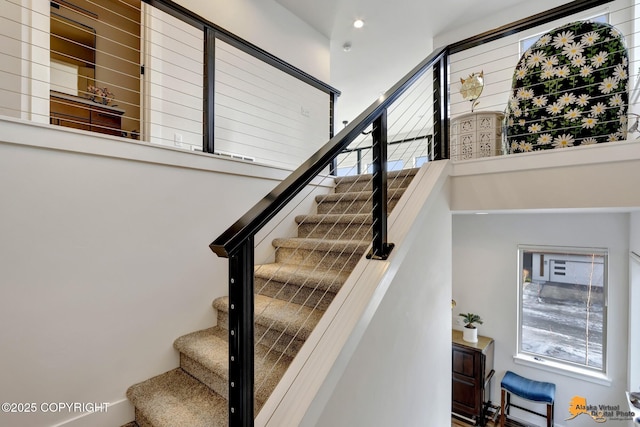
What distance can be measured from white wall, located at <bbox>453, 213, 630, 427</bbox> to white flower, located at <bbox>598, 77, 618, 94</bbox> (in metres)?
2.48

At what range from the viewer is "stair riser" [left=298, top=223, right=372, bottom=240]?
2018 mm

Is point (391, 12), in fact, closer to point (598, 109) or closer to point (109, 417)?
point (598, 109)

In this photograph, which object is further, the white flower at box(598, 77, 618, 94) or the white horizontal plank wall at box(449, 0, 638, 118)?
the white horizontal plank wall at box(449, 0, 638, 118)

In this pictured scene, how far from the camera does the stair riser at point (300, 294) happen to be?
1.67 meters

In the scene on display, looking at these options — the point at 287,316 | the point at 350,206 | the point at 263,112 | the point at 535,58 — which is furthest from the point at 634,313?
the point at 263,112

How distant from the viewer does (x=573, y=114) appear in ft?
5.94

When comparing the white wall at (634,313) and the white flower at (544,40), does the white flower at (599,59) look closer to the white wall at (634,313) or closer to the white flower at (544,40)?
the white flower at (544,40)

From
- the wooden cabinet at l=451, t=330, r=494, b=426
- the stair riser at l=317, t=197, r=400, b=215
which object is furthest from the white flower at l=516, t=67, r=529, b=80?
the wooden cabinet at l=451, t=330, r=494, b=426

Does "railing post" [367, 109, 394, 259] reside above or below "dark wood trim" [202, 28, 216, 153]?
below

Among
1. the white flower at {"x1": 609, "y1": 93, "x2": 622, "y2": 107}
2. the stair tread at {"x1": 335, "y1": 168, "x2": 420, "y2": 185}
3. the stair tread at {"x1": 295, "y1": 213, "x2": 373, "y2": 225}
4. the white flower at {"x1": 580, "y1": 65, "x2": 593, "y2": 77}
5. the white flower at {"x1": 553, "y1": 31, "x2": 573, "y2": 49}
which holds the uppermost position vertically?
the white flower at {"x1": 553, "y1": 31, "x2": 573, "y2": 49}

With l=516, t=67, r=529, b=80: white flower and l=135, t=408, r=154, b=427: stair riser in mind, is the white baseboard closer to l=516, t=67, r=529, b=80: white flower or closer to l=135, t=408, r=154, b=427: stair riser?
l=135, t=408, r=154, b=427: stair riser

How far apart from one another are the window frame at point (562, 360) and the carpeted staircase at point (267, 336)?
280 cm

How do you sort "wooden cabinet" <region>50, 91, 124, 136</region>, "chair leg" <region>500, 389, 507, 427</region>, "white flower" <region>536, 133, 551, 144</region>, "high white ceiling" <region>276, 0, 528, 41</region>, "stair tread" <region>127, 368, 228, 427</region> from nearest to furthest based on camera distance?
"stair tread" <region>127, 368, 228, 427</region> < "white flower" <region>536, 133, 551, 144</region> < "wooden cabinet" <region>50, 91, 124, 136</region> < "high white ceiling" <region>276, 0, 528, 41</region> < "chair leg" <region>500, 389, 507, 427</region>

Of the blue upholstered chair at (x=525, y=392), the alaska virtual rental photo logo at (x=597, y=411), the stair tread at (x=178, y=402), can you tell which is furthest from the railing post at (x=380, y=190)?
the alaska virtual rental photo logo at (x=597, y=411)
